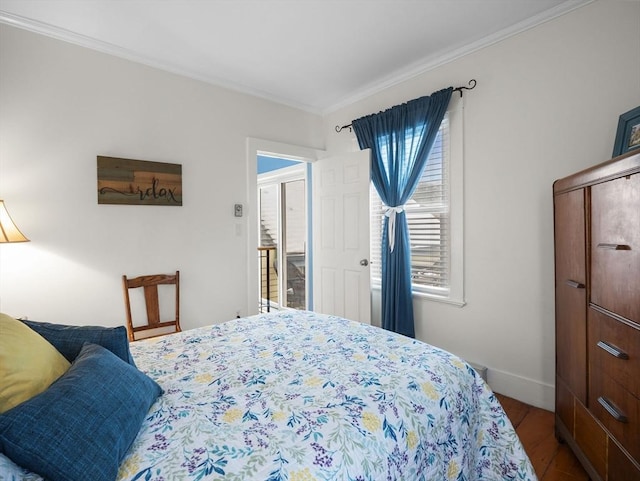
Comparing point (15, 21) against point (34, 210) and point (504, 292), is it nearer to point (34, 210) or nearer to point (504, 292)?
point (34, 210)

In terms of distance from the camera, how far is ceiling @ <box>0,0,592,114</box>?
81.9 inches

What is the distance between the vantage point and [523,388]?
2.37 metres

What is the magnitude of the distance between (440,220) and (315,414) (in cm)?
223

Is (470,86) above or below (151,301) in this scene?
above

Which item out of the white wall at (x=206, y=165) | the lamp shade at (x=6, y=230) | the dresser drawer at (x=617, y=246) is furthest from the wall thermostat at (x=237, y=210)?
A: the dresser drawer at (x=617, y=246)

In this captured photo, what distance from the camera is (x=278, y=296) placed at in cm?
505

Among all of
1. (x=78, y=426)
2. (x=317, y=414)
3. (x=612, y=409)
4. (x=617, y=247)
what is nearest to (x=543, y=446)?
(x=612, y=409)

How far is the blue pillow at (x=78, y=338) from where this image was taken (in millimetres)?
1202

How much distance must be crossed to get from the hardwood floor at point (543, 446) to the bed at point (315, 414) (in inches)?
22.6

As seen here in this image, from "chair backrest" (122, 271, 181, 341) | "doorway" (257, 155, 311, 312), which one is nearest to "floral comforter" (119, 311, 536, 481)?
"chair backrest" (122, 271, 181, 341)

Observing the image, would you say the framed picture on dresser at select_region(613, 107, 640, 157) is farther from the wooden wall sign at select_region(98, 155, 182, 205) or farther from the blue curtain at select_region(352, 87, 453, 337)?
the wooden wall sign at select_region(98, 155, 182, 205)

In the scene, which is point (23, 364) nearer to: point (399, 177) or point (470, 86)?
point (399, 177)

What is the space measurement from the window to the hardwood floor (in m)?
0.83

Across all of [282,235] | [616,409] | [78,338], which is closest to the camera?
[78,338]
